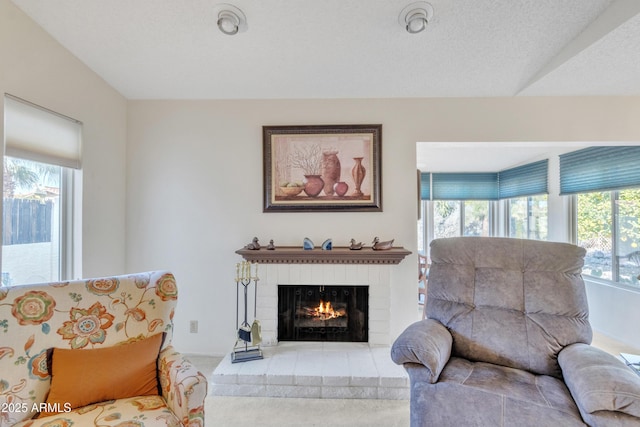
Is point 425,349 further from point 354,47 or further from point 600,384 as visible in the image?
point 354,47

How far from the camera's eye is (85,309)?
1412 millimetres

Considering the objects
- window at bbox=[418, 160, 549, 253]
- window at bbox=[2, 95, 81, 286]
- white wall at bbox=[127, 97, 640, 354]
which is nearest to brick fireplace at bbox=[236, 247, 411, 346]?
white wall at bbox=[127, 97, 640, 354]

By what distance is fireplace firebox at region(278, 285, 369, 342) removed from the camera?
2.71 m

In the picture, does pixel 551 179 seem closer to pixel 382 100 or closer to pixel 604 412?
pixel 382 100

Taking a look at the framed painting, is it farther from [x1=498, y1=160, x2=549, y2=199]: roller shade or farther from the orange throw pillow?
[x1=498, y1=160, x2=549, y2=199]: roller shade

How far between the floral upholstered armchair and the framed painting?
58.8 inches

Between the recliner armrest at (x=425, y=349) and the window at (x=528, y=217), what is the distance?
12.5 ft

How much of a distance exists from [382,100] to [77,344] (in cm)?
276

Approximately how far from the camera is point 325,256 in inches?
99.9

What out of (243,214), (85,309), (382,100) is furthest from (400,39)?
(85,309)

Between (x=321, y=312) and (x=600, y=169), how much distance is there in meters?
3.55

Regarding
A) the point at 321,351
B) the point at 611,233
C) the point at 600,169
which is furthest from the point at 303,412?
the point at 600,169

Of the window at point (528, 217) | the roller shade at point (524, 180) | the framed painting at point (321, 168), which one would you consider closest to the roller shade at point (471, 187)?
the roller shade at point (524, 180)

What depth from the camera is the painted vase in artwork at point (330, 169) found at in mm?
2721
